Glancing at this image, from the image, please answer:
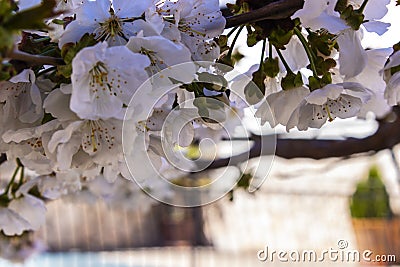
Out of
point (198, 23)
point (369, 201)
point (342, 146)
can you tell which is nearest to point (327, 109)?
point (198, 23)

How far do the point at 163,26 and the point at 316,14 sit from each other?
0.38ft

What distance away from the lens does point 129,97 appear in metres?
0.39

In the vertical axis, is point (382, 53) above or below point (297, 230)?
above

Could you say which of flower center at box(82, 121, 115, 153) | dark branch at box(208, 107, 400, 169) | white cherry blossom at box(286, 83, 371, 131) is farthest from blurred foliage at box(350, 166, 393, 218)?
flower center at box(82, 121, 115, 153)

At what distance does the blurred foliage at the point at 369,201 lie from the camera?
12.4ft

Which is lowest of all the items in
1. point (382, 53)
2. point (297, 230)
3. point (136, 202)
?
point (297, 230)

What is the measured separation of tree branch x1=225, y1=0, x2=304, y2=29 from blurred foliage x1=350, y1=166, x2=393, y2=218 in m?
3.39

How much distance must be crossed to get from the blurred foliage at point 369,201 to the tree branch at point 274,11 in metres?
3.39

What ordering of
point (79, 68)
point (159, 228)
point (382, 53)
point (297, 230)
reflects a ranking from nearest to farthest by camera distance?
point (79, 68) → point (382, 53) → point (297, 230) → point (159, 228)

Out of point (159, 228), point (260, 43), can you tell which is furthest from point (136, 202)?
point (159, 228)

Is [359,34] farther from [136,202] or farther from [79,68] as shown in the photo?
[136,202]

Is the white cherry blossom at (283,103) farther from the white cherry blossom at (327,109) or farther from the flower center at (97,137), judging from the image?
the flower center at (97,137)

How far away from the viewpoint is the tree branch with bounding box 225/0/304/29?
428 millimetres

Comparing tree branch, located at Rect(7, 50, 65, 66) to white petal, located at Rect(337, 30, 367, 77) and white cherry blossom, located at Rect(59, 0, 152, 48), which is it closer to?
white cherry blossom, located at Rect(59, 0, 152, 48)
